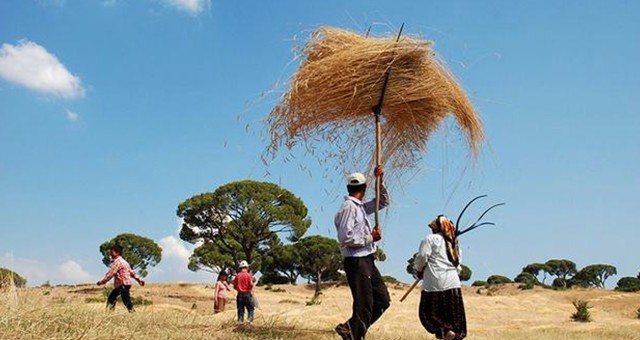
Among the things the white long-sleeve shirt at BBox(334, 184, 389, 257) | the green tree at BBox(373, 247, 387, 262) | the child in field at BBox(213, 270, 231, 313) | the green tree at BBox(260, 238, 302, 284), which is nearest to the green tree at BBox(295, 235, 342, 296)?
the green tree at BBox(260, 238, 302, 284)

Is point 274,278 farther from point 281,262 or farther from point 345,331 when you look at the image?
point 345,331

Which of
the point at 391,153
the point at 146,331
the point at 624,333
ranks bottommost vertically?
the point at 624,333

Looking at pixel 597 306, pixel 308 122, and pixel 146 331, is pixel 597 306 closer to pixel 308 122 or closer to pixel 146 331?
pixel 308 122

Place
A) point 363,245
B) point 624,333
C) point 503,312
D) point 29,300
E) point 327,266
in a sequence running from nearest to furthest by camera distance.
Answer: point 363,245 < point 29,300 < point 624,333 < point 503,312 < point 327,266

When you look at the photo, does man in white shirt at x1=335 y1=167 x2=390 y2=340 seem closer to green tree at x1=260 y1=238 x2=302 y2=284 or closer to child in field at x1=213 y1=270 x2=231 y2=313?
child in field at x1=213 y1=270 x2=231 y2=313

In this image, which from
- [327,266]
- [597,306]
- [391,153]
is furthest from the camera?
[327,266]

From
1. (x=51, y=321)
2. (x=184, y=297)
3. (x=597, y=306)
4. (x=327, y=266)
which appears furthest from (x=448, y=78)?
(x=327, y=266)

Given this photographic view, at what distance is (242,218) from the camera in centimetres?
4159

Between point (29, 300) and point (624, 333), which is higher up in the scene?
point (29, 300)

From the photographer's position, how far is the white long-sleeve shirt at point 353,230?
553cm

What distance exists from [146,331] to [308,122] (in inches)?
104

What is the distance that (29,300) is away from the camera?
6.23m

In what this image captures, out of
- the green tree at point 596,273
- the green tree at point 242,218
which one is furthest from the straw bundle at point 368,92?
the green tree at point 596,273

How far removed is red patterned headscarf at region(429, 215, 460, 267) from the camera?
6.48m
